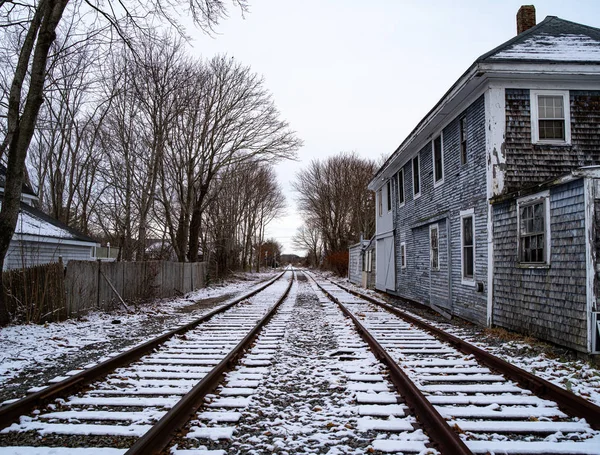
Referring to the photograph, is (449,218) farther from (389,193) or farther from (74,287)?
(74,287)

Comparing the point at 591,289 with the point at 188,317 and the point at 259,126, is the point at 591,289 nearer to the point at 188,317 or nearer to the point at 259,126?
Answer: the point at 188,317

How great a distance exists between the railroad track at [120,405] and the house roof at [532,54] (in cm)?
802

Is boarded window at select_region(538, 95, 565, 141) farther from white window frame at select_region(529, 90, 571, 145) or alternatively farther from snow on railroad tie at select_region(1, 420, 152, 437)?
snow on railroad tie at select_region(1, 420, 152, 437)

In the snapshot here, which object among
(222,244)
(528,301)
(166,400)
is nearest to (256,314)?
(528,301)

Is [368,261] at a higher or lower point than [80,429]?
higher

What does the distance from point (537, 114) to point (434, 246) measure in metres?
5.37

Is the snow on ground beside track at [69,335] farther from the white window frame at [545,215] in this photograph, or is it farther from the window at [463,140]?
the window at [463,140]

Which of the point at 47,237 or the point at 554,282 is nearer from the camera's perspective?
the point at 554,282

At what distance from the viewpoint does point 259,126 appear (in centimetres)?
2578

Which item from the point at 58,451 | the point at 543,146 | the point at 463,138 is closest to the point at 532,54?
the point at 543,146

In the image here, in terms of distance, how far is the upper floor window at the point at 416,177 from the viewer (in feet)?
53.3

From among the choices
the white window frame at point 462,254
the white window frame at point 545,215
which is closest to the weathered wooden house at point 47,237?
the white window frame at point 462,254

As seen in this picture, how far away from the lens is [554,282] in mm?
7625

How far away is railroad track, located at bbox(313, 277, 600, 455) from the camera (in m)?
3.53
